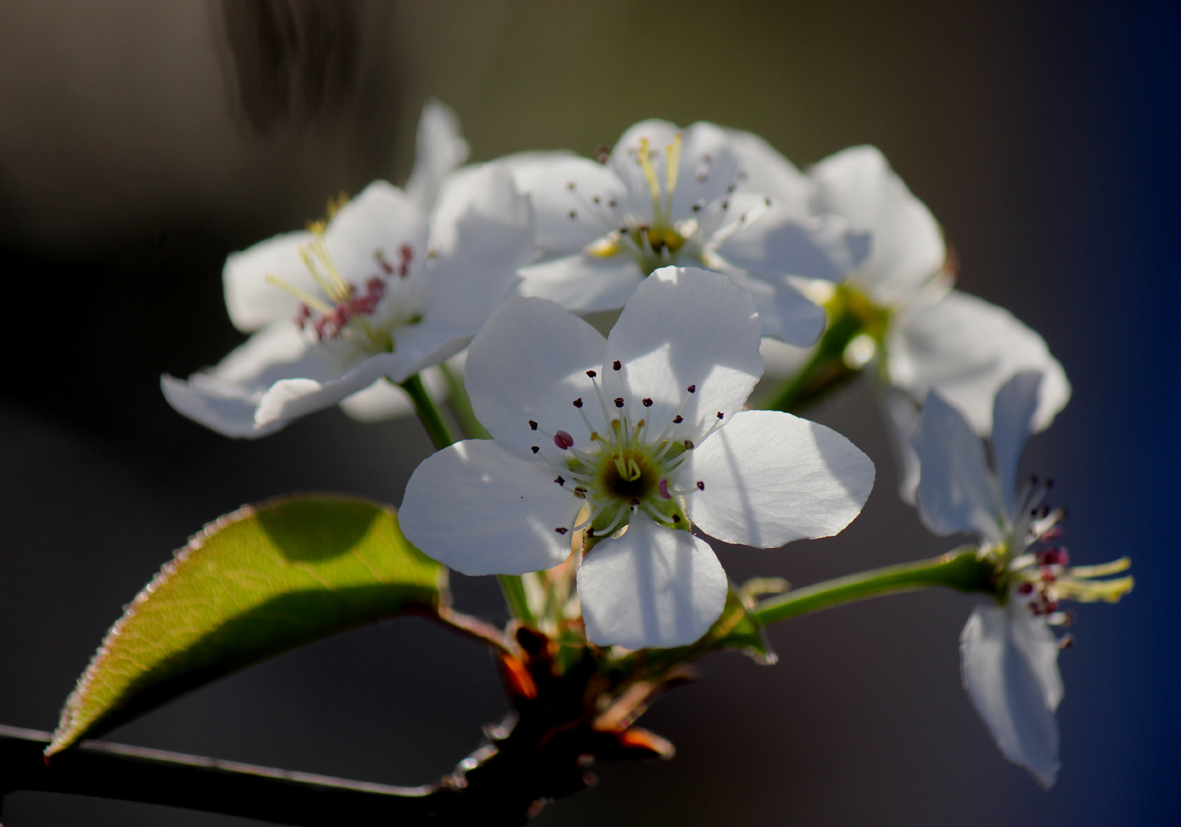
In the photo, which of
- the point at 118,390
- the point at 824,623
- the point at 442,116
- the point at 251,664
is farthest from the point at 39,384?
the point at 824,623

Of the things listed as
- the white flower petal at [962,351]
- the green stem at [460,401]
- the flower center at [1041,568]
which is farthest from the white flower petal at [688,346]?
the white flower petal at [962,351]

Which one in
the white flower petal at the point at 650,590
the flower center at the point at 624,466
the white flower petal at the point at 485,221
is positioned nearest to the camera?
the white flower petal at the point at 650,590

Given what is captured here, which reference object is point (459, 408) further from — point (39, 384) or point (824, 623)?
point (824, 623)

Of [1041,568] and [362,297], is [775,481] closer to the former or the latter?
[1041,568]

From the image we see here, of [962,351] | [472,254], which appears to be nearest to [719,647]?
[472,254]

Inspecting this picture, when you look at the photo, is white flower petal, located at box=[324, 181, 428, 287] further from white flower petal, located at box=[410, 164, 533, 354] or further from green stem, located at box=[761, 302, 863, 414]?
green stem, located at box=[761, 302, 863, 414]

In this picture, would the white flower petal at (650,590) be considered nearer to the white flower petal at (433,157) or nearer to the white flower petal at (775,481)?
the white flower petal at (775,481)

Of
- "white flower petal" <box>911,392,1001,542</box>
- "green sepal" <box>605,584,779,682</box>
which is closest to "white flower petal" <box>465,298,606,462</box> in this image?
"green sepal" <box>605,584,779,682</box>
